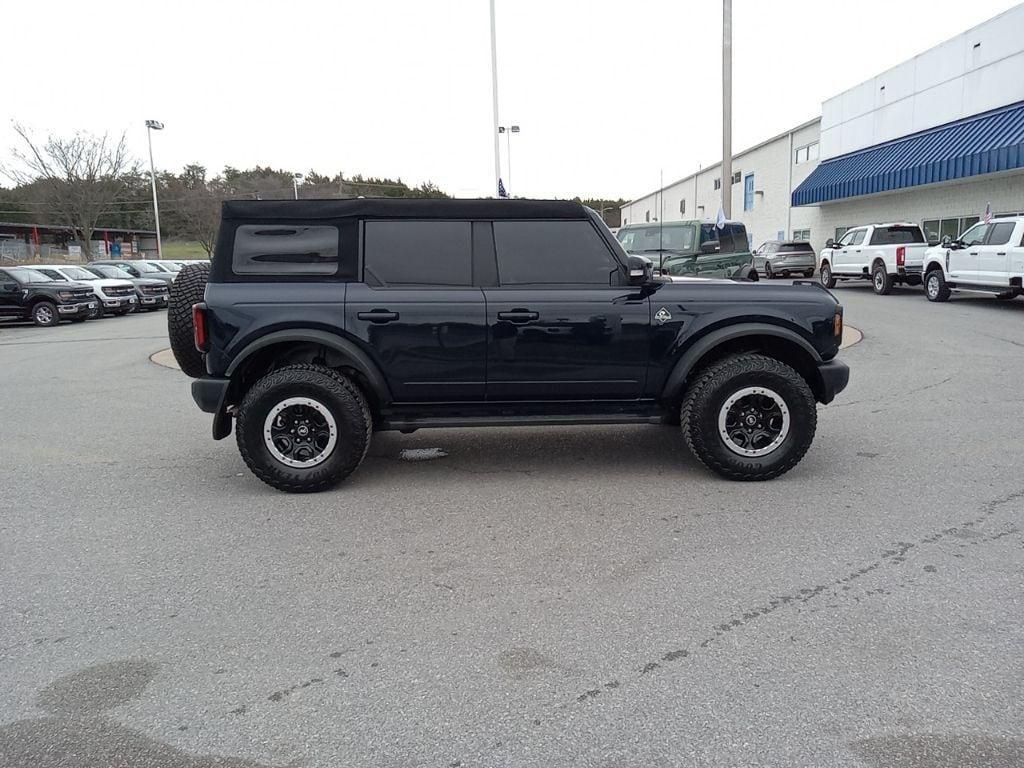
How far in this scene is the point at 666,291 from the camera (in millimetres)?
5105

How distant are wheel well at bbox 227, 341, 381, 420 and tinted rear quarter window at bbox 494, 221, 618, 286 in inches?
49.1

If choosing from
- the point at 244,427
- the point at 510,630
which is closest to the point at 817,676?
the point at 510,630

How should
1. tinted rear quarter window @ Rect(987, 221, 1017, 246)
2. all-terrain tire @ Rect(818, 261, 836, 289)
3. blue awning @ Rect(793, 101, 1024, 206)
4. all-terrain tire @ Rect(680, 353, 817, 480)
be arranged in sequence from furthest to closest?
all-terrain tire @ Rect(818, 261, 836, 289) < blue awning @ Rect(793, 101, 1024, 206) < tinted rear quarter window @ Rect(987, 221, 1017, 246) < all-terrain tire @ Rect(680, 353, 817, 480)

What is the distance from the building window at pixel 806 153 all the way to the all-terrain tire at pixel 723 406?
30.9 m

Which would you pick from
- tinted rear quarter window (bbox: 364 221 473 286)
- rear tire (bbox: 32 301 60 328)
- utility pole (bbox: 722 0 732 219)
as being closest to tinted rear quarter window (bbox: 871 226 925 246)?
utility pole (bbox: 722 0 732 219)

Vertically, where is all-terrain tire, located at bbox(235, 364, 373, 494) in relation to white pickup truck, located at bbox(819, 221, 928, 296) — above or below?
below

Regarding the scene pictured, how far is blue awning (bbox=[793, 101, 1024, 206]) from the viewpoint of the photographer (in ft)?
62.3

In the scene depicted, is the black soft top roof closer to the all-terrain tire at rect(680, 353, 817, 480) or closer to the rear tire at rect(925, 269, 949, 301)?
the all-terrain tire at rect(680, 353, 817, 480)

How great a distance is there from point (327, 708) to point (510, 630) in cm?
86

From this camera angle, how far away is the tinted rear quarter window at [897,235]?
20.4 meters

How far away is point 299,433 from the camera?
5.04 m

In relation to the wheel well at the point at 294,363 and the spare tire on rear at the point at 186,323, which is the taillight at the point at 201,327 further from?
the spare tire on rear at the point at 186,323

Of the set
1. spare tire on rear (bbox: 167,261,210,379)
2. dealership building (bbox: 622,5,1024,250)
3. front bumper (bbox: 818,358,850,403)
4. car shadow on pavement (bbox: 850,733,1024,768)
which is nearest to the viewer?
car shadow on pavement (bbox: 850,733,1024,768)

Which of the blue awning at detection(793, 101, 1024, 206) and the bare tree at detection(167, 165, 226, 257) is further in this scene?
the bare tree at detection(167, 165, 226, 257)
